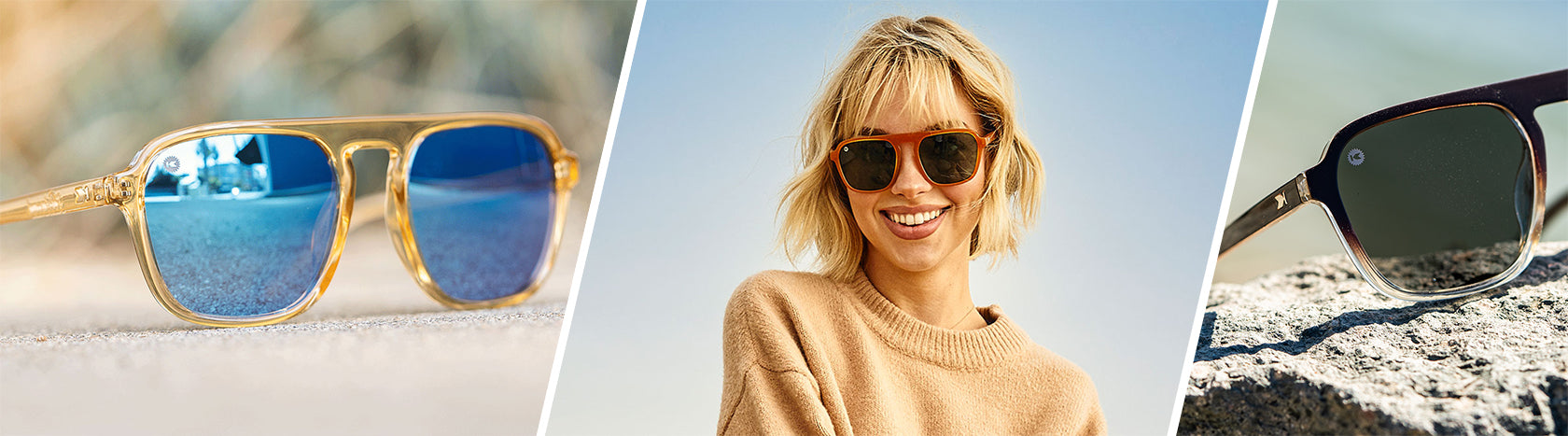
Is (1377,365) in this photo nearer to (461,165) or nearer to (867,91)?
(867,91)

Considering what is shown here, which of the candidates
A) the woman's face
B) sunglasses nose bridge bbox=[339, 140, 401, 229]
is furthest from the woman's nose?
sunglasses nose bridge bbox=[339, 140, 401, 229]

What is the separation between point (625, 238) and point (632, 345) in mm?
65

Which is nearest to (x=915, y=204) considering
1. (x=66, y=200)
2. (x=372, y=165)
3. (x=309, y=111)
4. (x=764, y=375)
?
(x=764, y=375)

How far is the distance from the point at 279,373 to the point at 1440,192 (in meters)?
0.60

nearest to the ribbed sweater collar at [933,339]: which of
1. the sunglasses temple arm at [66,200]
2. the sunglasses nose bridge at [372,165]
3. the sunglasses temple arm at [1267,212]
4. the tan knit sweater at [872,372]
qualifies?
the tan knit sweater at [872,372]

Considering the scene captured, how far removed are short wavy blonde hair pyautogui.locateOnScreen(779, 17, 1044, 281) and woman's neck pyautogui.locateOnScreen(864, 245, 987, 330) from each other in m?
0.01

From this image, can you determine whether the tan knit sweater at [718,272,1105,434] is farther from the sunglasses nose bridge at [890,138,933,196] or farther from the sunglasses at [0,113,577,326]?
the sunglasses at [0,113,577,326]

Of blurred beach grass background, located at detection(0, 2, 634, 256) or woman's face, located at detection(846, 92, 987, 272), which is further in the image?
blurred beach grass background, located at detection(0, 2, 634, 256)

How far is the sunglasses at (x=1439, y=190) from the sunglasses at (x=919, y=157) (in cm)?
20

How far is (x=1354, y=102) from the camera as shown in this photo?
697 millimetres

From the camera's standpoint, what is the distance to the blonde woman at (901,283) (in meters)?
0.41

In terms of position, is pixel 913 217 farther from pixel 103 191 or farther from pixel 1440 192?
pixel 103 191

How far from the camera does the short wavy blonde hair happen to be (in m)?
0.43

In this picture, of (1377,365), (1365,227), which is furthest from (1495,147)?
(1377,365)
